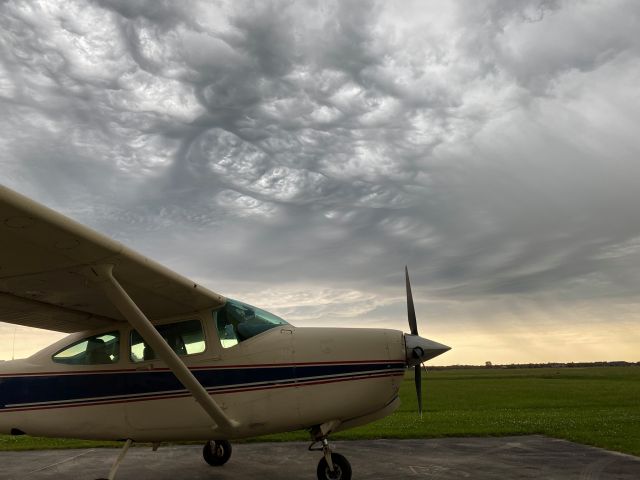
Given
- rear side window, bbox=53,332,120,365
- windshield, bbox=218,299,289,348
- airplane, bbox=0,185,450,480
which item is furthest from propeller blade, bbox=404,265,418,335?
rear side window, bbox=53,332,120,365

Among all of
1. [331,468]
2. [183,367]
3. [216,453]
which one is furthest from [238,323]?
[216,453]

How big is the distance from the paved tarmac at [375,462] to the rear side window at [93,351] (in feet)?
7.65

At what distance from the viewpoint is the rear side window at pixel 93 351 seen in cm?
697

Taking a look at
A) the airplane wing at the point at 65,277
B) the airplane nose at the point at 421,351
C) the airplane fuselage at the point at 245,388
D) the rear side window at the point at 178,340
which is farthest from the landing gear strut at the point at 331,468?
the airplane wing at the point at 65,277

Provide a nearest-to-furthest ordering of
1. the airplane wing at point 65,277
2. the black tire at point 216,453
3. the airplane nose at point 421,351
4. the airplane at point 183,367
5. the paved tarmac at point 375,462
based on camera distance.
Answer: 1. the airplane wing at point 65,277
2. the airplane at point 183,367
3. the airplane nose at point 421,351
4. the paved tarmac at point 375,462
5. the black tire at point 216,453

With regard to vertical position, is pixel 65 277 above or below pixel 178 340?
above

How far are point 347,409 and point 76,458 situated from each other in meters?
6.96

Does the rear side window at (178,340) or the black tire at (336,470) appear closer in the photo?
the black tire at (336,470)

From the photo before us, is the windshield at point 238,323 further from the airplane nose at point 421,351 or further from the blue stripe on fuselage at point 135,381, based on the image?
the airplane nose at point 421,351

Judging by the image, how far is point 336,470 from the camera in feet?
20.5

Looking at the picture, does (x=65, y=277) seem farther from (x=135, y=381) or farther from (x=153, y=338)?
(x=135, y=381)

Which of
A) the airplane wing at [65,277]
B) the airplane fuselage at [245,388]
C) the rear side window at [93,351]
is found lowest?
the airplane fuselage at [245,388]

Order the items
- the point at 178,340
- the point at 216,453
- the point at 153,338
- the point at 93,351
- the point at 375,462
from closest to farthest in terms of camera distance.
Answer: the point at 153,338, the point at 178,340, the point at 93,351, the point at 375,462, the point at 216,453

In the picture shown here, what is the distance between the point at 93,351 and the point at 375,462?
506cm
